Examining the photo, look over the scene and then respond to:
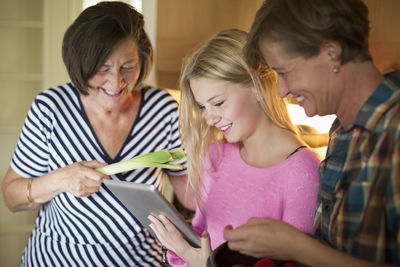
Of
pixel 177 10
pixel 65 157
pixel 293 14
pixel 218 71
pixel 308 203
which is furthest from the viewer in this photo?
pixel 177 10

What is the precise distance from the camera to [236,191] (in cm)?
160

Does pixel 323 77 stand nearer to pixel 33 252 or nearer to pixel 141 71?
pixel 141 71

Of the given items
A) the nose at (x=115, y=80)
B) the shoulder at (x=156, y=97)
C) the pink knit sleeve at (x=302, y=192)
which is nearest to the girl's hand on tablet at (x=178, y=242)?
the pink knit sleeve at (x=302, y=192)

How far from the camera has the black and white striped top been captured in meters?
1.93

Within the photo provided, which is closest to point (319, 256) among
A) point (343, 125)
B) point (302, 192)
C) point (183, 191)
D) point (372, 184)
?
point (372, 184)

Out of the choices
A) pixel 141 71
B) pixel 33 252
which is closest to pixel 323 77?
pixel 141 71

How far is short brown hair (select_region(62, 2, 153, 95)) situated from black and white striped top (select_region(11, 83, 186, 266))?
0.59ft

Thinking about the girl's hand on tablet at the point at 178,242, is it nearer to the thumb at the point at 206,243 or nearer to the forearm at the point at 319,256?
the thumb at the point at 206,243

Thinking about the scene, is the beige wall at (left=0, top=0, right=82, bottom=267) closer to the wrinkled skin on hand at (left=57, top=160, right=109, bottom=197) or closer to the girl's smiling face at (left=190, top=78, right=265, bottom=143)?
the wrinkled skin on hand at (left=57, top=160, right=109, bottom=197)

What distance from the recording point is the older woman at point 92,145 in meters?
1.83

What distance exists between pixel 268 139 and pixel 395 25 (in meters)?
0.86

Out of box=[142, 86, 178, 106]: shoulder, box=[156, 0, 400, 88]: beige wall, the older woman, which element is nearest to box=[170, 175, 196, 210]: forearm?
the older woman

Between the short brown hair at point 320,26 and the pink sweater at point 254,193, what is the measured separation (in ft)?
1.53

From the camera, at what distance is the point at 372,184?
99 cm
